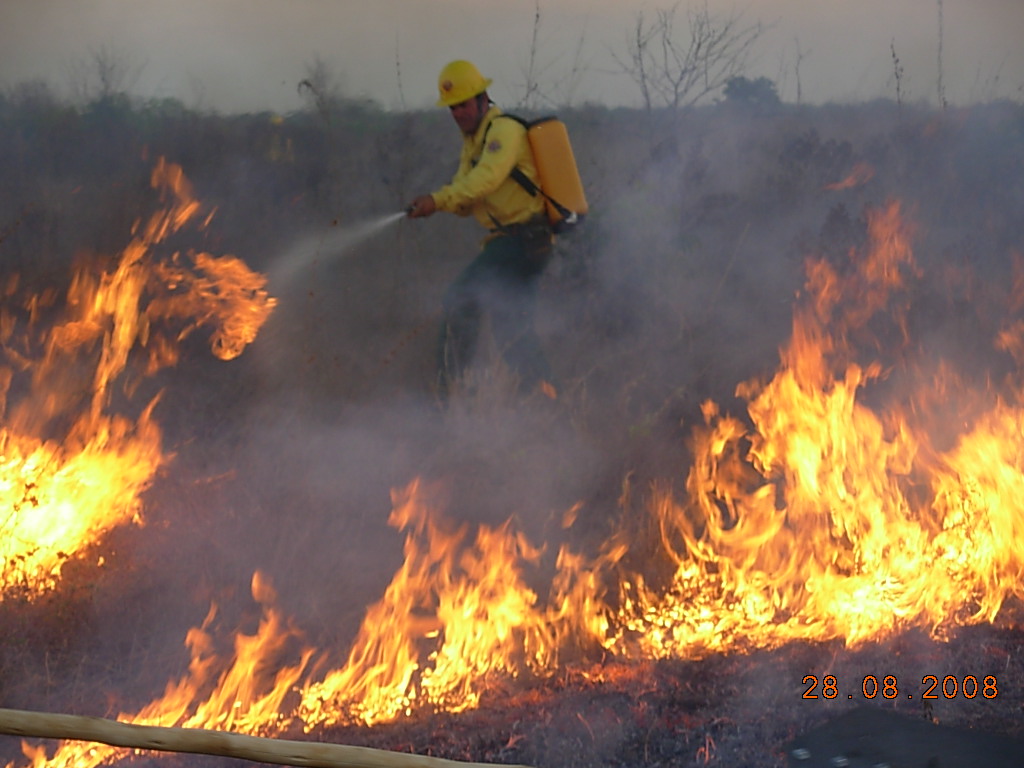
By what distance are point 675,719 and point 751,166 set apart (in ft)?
16.2

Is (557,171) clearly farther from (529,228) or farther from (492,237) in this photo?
(492,237)

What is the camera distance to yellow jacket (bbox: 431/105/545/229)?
204 inches

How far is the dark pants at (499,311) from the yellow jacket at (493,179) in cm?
26

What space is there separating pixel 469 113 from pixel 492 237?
0.73m

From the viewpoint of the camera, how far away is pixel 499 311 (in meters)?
5.95

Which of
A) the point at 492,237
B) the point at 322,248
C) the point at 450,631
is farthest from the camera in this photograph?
the point at 322,248

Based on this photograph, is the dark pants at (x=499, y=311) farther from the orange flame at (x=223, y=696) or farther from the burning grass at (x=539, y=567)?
the orange flame at (x=223, y=696)

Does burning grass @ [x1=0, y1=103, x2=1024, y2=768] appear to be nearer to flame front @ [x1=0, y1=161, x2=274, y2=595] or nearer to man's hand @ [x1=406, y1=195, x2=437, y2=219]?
flame front @ [x1=0, y1=161, x2=274, y2=595]

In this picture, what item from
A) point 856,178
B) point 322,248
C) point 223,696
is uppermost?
A: point 856,178

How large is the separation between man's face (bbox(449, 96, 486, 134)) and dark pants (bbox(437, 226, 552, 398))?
0.67 m

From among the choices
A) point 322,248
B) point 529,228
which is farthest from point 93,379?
point 529,228

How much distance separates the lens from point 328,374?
6.25 meters

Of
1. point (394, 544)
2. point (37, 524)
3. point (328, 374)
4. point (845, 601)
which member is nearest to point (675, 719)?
point (845, 601)

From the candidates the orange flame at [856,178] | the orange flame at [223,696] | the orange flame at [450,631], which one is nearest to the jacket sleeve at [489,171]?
the orange flame at [450,631]
